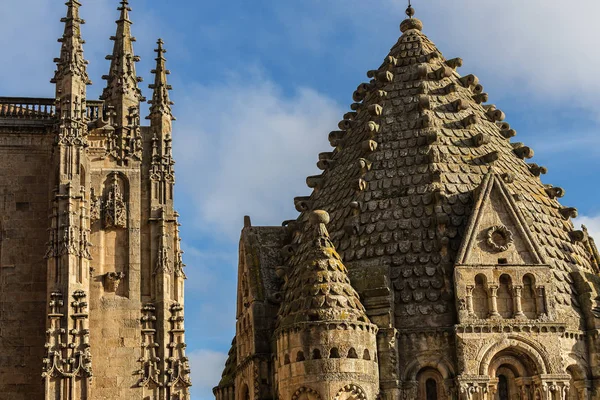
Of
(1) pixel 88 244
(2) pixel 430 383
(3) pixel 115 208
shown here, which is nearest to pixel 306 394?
(2) pixel 430 383

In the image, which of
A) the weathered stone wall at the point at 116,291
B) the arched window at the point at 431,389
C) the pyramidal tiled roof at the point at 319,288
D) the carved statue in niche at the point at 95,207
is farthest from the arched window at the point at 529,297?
the carved statue in niche at the point at 95,207

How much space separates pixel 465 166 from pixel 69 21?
17622mm

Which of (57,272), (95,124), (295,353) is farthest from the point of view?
(95,124)

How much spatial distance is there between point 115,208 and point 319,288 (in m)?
10.8

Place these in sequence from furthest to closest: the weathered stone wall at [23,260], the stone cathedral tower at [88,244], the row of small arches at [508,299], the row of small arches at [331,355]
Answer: the weathered stone wall at [23,260]
the stone cathedral tower at [88,244]
the row of small arches at [508,299]
the row of small arches at [331,355]

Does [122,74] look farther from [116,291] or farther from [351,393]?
[351,393]

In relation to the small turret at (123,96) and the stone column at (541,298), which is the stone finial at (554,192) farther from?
the small turret at (123,96)

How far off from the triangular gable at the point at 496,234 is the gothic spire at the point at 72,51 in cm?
1723

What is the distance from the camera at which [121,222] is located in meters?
59.7

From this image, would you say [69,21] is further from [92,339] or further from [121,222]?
[92,339]

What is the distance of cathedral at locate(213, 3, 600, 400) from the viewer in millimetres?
53500

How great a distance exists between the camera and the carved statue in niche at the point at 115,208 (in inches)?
2349

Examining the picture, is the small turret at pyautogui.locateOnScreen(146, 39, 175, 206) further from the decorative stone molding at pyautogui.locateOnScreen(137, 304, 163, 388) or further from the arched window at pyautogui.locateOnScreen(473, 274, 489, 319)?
the arched window at pyautogui.locateOnScreen(473, 274, 489, 319)

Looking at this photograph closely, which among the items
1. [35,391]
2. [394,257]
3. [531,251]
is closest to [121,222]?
[35,391]
